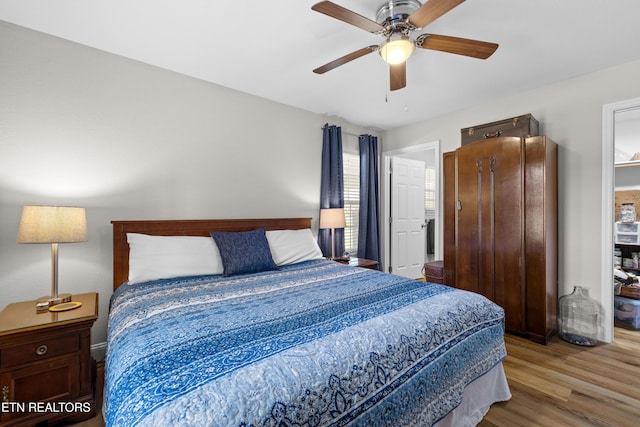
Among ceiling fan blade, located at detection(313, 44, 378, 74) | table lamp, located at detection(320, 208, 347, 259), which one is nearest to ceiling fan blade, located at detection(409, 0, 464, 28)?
ceiling fan blade, located at detection(313, 44, 378, 74)

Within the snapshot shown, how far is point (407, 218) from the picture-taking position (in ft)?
15.7

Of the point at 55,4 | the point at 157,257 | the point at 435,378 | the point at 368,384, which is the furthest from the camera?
the point at 157,257

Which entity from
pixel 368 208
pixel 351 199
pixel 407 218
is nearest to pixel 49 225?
pixel 351 199

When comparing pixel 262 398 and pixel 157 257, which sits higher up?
pixel 157 257

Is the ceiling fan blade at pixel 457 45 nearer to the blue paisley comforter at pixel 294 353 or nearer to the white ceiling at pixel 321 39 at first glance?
the white ceiling at pixel 321 39

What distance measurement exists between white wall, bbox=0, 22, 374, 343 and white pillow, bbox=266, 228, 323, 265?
0.51 metres

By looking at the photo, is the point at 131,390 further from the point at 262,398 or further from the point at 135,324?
the point at 135,324

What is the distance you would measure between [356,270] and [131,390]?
72.5 inches

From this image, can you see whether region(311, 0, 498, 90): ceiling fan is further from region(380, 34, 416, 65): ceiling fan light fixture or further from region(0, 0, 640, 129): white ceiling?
region(0, 0, 640, 129): white ceiling

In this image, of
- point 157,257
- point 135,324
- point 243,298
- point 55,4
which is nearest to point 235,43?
point 55,4

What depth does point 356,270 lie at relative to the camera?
2.49 meters

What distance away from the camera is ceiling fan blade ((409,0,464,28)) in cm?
144

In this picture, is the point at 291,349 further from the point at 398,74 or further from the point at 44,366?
the point at 398,74

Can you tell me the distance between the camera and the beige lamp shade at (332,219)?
3.47 metres
